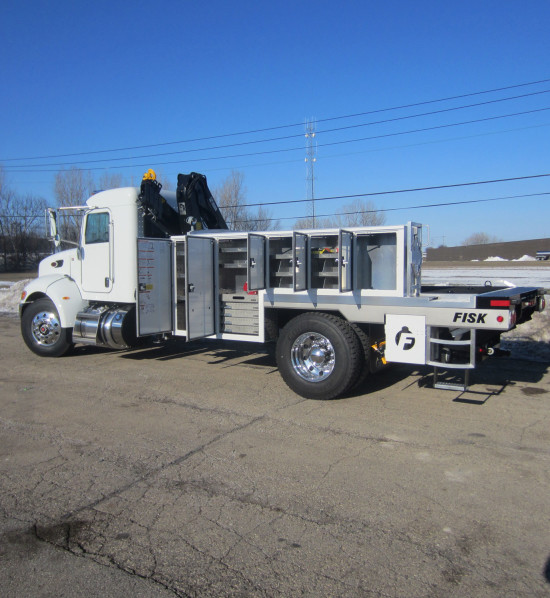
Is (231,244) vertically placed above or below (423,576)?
above

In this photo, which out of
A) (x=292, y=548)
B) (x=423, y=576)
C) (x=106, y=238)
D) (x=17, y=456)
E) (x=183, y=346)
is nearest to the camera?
(x=423, y=576)

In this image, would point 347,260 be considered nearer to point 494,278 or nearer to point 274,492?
point 274,492

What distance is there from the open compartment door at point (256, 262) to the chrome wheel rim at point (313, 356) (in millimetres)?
951

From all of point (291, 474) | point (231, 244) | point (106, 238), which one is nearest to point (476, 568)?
point (291, 474)

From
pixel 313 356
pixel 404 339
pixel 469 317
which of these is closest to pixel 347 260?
pixel 404 339

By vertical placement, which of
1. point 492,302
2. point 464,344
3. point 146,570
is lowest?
point 146,570

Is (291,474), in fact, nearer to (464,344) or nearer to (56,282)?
(464,344)

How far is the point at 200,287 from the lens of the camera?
803 centimetres

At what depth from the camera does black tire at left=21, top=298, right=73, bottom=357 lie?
9.93 m

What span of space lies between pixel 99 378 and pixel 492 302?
19.2 ft

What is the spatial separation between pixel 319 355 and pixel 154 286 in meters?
2.97

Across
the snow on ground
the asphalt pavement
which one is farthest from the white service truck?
the snow on ground

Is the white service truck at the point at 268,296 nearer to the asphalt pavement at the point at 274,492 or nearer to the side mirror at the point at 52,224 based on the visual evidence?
the side mirror at the point at 52,224

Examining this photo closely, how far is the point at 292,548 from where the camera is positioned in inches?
A: 138
